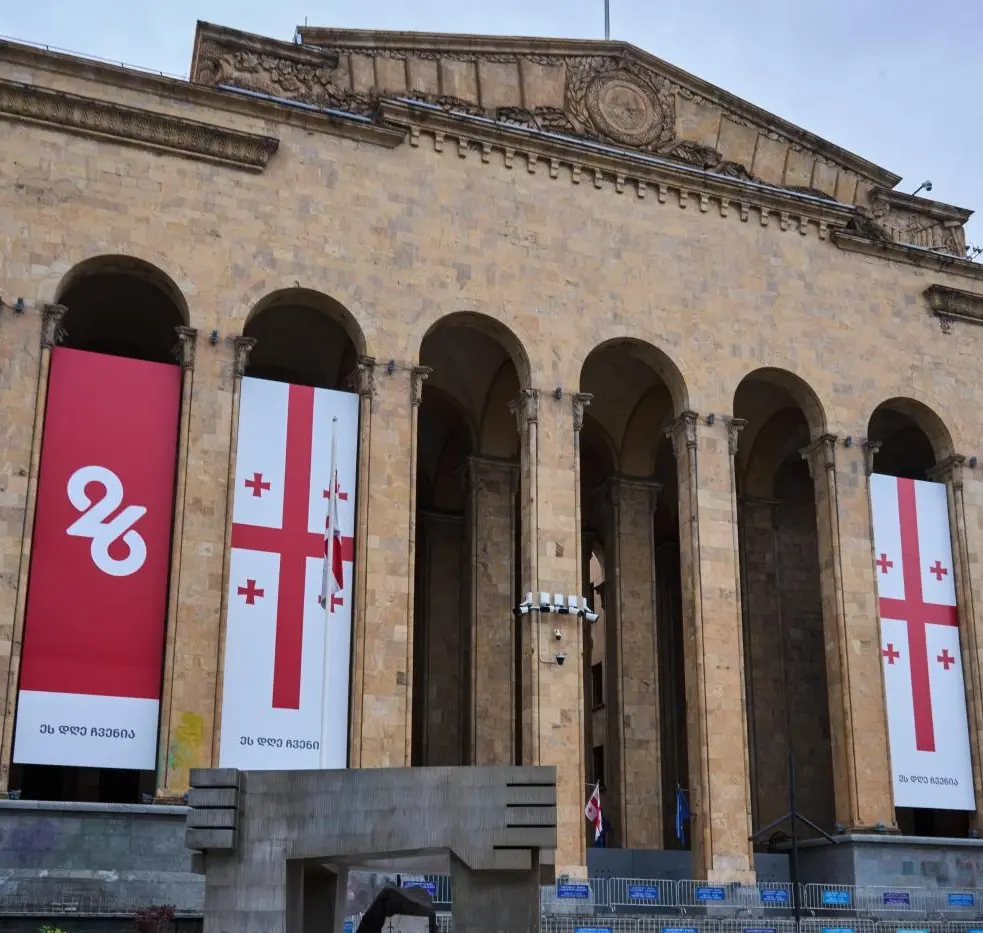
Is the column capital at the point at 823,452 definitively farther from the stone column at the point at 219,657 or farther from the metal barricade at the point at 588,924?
the stone column at the point at 219,657

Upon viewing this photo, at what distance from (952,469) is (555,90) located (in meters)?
11.2

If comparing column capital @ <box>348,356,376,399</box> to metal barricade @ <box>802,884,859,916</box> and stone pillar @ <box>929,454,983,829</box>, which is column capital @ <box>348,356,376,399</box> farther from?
stone pillar @ <box>929,454,983,829</box>

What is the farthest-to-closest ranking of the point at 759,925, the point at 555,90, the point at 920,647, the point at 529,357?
the point at 555,90, the point at 920,647, the point at 529,357, the point at 759,925

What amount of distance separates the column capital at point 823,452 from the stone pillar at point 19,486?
47.5ft

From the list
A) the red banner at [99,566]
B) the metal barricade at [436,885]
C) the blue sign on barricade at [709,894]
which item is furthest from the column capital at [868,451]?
the red banner at [99,566]

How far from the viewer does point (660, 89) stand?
93.8ft

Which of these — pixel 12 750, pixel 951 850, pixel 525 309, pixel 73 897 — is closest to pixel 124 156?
pixel 525 309

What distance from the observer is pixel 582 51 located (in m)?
27.8

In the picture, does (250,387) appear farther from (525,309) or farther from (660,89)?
(660,89)

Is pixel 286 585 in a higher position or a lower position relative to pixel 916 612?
lower

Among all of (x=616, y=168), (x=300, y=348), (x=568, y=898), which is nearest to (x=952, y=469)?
(x=616, y=168)

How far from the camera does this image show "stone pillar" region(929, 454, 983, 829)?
88.2 feet

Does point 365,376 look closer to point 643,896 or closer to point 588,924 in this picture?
point 588,924

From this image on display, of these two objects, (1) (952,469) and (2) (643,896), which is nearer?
(2) (643,896)
